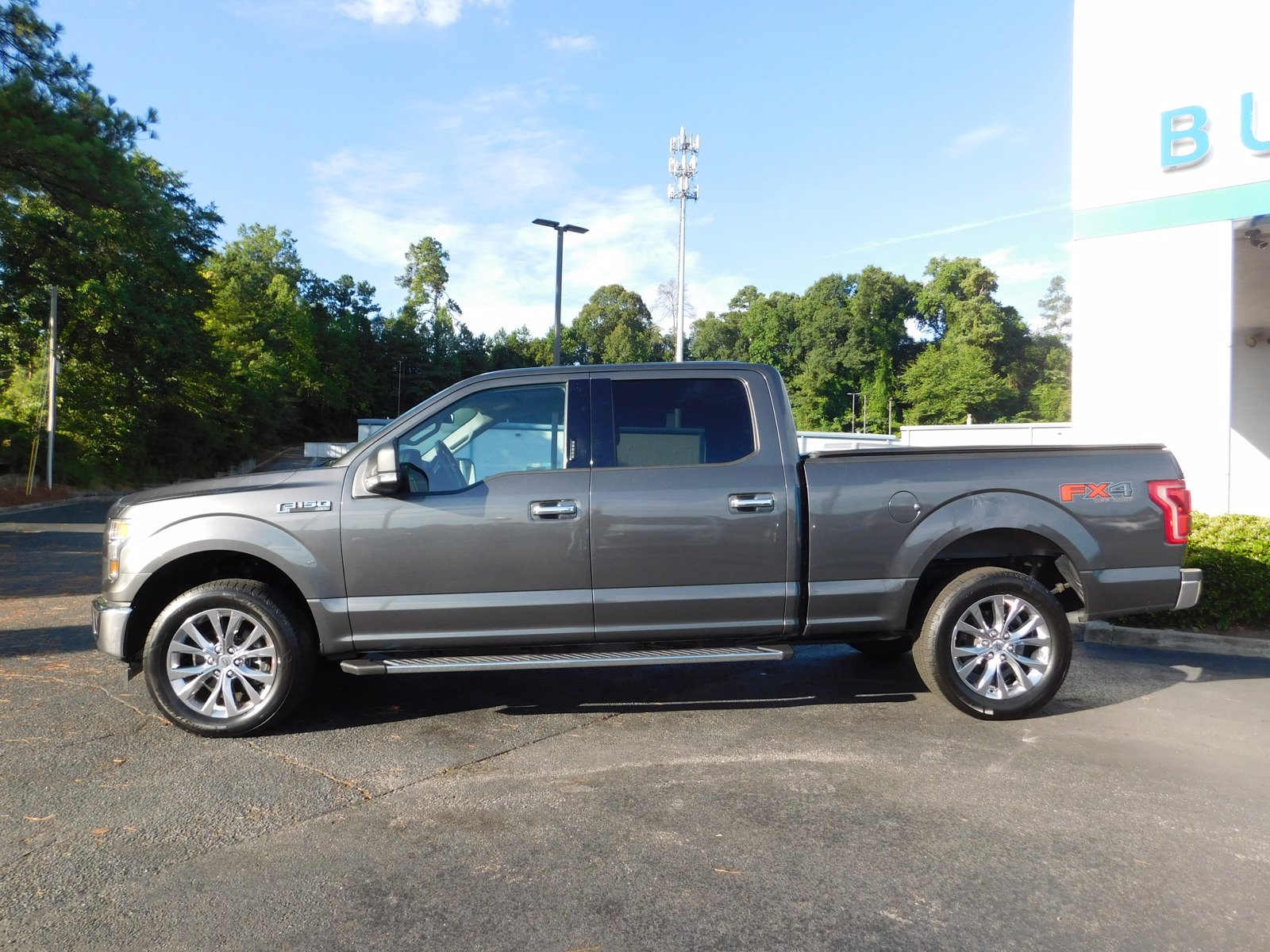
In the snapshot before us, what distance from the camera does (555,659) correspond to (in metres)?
4.62

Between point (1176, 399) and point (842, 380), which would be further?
point (842, 380)

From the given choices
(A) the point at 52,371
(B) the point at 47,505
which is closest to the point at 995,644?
(B) the point at 47,505

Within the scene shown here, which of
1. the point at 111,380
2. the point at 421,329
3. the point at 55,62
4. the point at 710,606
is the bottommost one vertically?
the point at 710,606

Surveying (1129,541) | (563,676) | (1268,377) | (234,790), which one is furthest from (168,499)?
(1268,377)

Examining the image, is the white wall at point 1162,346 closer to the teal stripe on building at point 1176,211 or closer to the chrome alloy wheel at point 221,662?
the teal stripe on building at point 1176,211

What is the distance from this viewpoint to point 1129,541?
5.00 metres

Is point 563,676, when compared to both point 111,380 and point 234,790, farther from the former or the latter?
point 111,380

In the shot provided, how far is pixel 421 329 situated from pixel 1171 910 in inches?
2943

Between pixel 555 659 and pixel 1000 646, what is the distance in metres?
2.54

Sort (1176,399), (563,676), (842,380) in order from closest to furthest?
(563,676)
(1176,399)
(842,380)

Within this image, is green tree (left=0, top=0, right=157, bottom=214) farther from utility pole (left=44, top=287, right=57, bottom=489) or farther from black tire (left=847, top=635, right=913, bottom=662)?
black tire (left=847, top=635, right=913, bottom=662)

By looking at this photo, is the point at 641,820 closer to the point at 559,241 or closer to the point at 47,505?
the point at 559,241

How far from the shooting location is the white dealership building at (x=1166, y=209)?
9.18 m

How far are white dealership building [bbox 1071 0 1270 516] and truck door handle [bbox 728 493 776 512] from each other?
647cm
